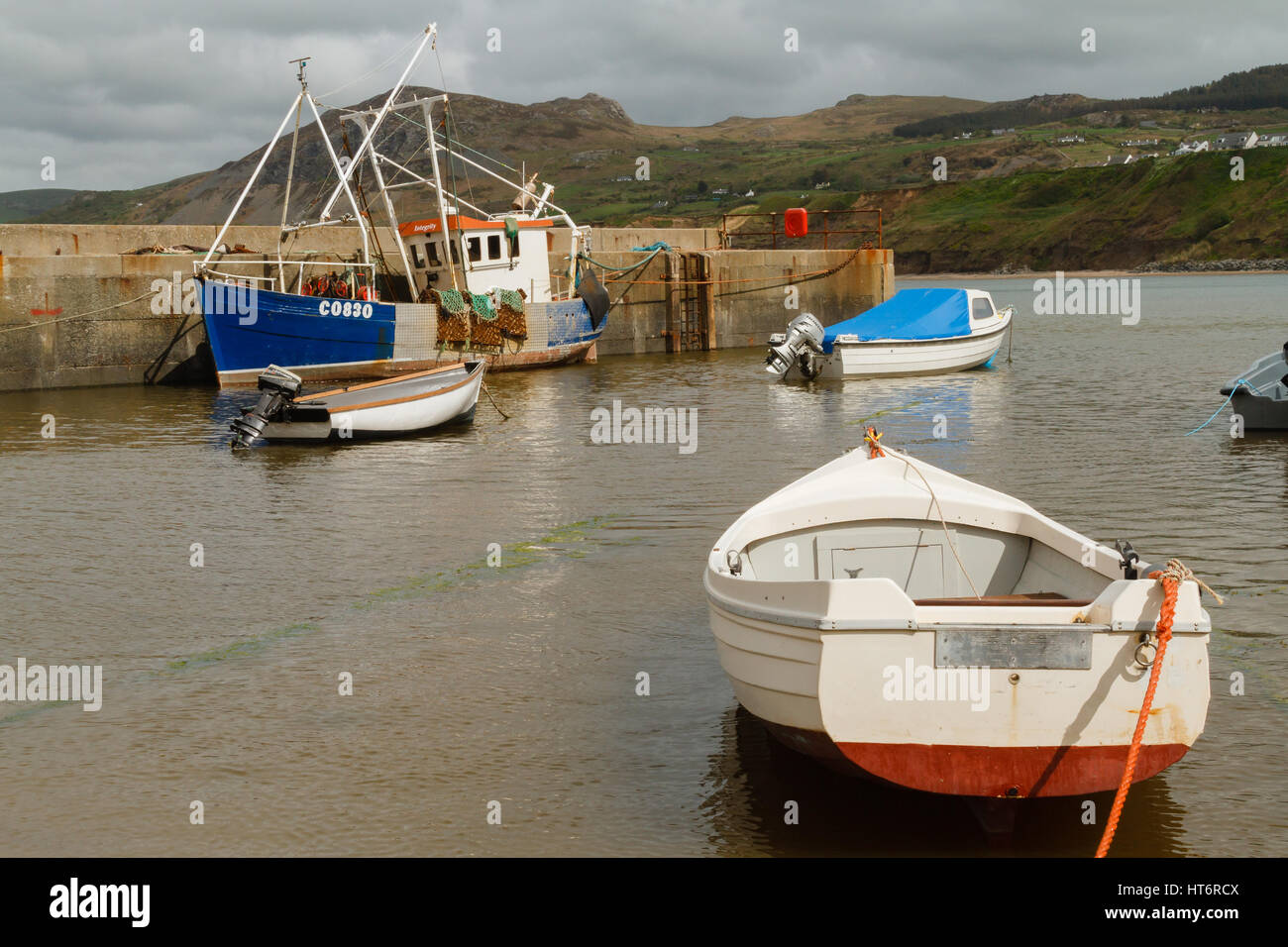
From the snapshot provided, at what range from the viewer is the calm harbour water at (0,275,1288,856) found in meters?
6.12

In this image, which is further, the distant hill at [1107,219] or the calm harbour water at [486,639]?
the distant hill at [1107,219]

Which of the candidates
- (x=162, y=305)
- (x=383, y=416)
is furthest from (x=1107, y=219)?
(x=383, y=416)

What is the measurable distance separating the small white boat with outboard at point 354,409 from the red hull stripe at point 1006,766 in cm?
1466

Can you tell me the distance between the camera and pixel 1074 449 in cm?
1734

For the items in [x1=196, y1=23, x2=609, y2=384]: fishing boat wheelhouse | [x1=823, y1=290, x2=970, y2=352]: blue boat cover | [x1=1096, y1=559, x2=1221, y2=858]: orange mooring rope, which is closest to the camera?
[x1=1096, y1=559, x2=1221, y2=858]: orange mooring rope

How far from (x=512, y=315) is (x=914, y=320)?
31.9 ft

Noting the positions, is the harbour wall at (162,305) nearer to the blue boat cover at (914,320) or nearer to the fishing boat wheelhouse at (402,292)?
the fishing boat wheelhouse at (402,292)

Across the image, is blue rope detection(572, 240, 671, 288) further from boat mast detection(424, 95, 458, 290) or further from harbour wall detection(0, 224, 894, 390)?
boat mast detection(424, 95, 458, 290)

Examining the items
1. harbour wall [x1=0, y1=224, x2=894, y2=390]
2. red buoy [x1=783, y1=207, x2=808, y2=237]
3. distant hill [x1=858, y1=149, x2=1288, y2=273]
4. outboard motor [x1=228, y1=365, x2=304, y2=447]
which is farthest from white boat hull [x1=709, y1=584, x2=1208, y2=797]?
distant hill [x1=858, y1=149, x2=1288, y2=273]

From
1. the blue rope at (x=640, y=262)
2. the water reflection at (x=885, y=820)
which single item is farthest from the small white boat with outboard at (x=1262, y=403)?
the blue rope at (x=640, y=262)

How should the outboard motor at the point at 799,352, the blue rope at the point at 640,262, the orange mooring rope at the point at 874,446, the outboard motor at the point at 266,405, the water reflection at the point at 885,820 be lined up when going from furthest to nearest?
the blue rope at the point at 640,262 → the outboard motor at the point at 799,352 → the outboard motor at the point at 266,405 → the orange mooring rope at the point at 874,446 → the water reflection at the point at 885,820

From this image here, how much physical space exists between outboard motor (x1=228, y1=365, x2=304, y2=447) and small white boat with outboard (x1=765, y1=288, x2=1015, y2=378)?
1206cm

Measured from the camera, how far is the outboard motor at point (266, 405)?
18.6 metres

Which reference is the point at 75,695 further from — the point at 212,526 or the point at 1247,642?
the point at 1247,642
